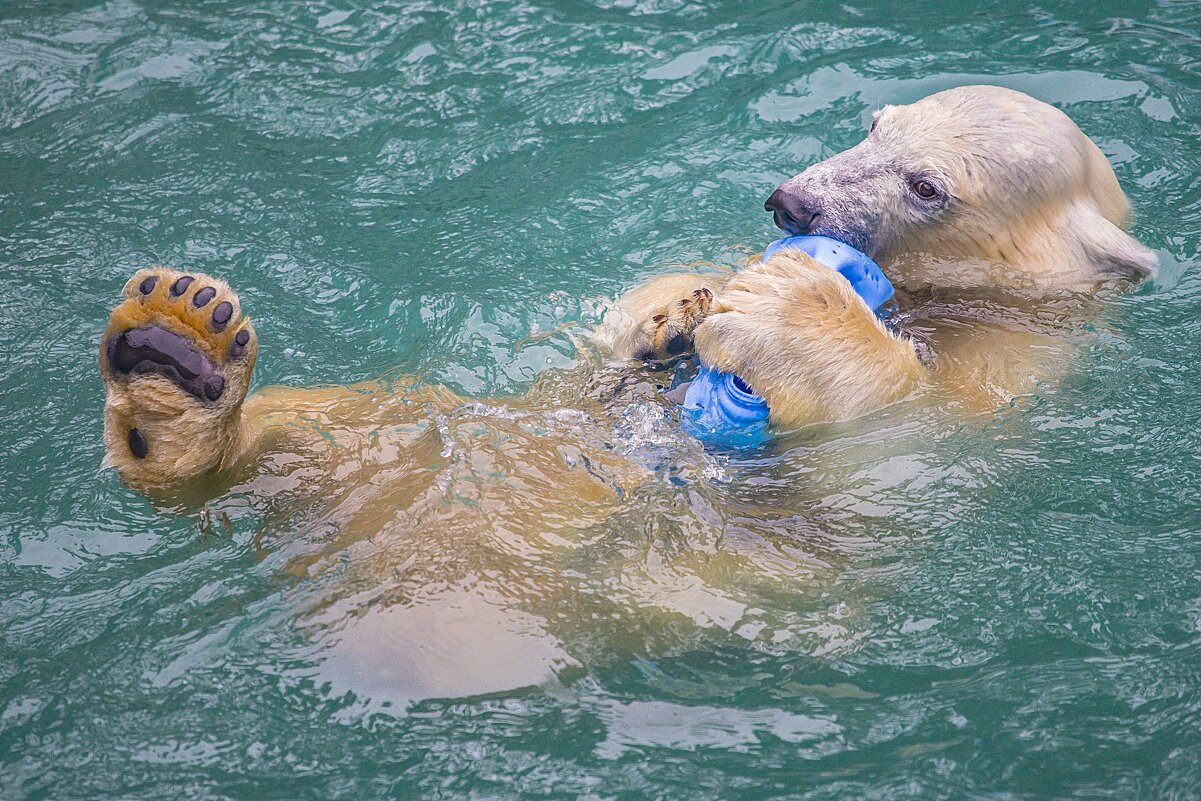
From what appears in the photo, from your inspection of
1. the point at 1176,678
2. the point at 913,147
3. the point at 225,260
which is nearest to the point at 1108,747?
the point at 1176,678

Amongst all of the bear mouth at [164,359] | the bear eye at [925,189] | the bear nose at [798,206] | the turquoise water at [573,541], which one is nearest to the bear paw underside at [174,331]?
the bear mouth at [164,359]

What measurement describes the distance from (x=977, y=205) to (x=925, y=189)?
21cm

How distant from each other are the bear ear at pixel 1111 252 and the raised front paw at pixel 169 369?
320 centimetres

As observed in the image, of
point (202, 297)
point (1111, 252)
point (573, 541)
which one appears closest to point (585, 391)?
point (573, 541)

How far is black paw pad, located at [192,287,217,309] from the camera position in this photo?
10.3 feet

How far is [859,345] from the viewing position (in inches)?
147

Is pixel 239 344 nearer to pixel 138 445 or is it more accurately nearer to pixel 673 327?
pixel 138 445

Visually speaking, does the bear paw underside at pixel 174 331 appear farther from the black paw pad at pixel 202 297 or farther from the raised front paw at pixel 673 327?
the raised front paw at pixel 673 327

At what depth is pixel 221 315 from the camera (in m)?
3.18

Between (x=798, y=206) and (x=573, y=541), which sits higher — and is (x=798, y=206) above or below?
above

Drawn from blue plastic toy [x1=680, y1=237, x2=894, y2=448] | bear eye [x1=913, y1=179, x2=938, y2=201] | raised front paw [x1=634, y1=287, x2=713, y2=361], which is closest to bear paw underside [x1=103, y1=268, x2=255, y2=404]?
blue plastic toy [x1=680, y1=237, x2=894, y2=448]

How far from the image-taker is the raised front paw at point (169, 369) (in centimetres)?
312

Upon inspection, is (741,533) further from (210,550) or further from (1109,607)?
(210,550)

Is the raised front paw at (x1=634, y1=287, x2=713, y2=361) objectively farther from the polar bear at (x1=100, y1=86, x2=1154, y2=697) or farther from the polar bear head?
the polar bear head
